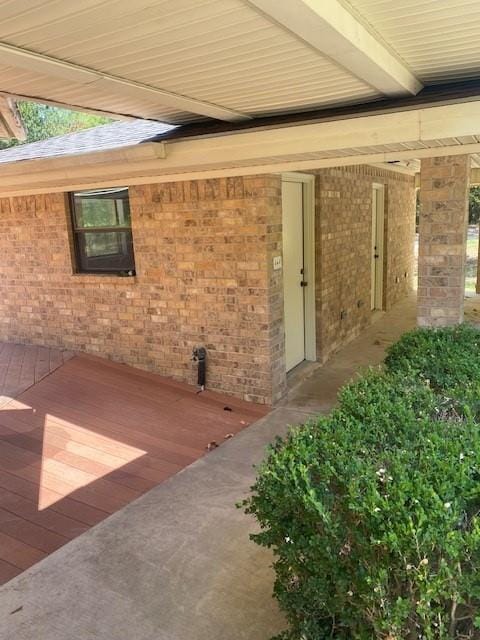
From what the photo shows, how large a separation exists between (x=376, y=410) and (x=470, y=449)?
1.79 feet

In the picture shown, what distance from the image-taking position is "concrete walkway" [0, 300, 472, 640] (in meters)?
2.77

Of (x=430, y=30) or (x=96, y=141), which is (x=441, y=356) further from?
(x=96, y=141)

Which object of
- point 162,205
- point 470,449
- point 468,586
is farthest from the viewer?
point 162,205

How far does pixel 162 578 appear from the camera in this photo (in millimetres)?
3141

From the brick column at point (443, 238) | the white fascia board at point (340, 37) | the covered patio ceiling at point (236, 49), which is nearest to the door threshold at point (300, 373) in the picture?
the brick column at point (443, 238)

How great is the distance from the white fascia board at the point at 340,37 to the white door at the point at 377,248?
6.80 meters

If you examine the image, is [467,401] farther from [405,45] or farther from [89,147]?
[89,147]

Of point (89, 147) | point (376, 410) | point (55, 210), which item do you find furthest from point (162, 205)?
point (376, 410)

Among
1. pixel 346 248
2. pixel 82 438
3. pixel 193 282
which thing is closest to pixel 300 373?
pixel 193 282

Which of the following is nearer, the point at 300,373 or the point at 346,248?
the point at 300,373

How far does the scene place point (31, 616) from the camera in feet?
9.43

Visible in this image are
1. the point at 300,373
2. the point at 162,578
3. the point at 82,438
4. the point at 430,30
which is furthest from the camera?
the point at 300,373

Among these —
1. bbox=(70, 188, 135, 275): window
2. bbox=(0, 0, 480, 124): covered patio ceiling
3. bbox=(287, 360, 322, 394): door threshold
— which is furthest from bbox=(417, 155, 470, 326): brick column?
bbox=(70, 188, 135, 275): window

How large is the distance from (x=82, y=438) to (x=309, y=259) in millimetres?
3696
